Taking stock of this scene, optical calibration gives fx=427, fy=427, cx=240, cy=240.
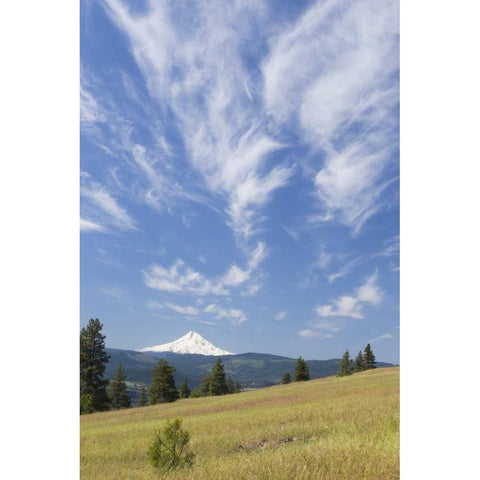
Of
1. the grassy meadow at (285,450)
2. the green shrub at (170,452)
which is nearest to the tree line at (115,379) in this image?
the grassy meadow at (285,450)

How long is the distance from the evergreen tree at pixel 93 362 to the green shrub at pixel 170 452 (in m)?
18.5

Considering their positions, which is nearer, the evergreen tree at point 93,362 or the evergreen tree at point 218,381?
the evergreen tree at point 93,362

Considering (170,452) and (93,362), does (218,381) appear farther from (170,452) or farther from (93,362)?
(170,452)

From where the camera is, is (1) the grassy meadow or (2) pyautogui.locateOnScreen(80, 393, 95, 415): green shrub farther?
(2) pyautogui.locateOnScreen(80, 393, 95, 415): green shrub

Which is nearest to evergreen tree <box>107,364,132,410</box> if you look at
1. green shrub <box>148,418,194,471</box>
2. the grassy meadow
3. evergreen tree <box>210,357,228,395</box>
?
evergreen tree <box>210,357,228,395</box>

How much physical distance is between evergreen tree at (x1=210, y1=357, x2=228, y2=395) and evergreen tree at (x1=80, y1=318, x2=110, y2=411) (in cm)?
1524

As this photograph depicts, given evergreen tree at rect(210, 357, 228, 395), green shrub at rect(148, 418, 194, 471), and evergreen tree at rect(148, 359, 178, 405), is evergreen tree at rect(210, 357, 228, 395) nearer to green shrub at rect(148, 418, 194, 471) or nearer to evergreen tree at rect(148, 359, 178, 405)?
evergreen tree at rect(148, 359, 178, 405)

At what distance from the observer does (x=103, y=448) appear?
8.88 metres

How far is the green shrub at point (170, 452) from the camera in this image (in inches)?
224

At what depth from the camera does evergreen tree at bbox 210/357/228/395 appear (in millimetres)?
42272

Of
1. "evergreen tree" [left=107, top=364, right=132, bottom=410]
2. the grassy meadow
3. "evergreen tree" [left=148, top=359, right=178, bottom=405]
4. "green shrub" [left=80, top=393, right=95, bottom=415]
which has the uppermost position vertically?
the grassy meadow

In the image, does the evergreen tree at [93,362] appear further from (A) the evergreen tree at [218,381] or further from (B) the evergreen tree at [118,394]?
(A) the evergreen tree at [218,381]

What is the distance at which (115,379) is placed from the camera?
132 ft
